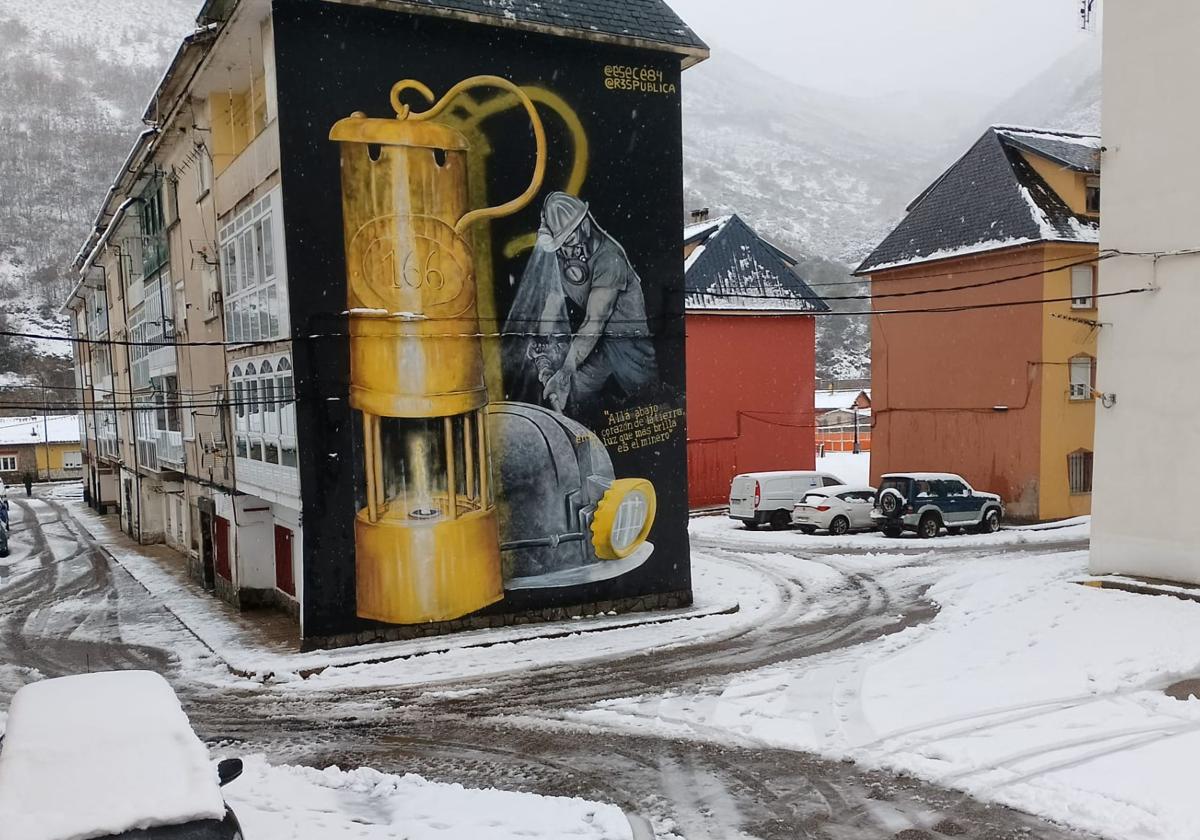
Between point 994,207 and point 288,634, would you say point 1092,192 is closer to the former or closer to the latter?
point 994,207

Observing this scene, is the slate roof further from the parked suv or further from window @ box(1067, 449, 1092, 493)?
the parked suv

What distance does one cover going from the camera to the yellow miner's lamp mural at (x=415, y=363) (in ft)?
48.0

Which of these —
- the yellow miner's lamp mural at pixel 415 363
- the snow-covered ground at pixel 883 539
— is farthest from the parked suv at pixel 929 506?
the yellow miner's lamp mural at pixel 415 363

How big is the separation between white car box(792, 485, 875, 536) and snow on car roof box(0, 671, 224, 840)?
2190 cm

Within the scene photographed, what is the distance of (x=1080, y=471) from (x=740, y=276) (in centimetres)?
1300

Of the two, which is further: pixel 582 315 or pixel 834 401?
pixel 834 401

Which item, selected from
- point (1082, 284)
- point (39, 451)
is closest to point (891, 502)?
point (1082, 284)

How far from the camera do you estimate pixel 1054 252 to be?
2706cm

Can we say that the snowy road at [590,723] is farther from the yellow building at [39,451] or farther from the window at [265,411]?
the yellow building at [39,451]

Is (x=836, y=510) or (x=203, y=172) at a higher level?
(x=203, y=172)

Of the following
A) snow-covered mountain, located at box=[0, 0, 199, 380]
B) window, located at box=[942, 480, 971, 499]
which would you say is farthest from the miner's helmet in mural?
snow-covered mountain, located at box=[0, 0, 199, 380]

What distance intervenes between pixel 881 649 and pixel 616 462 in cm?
552

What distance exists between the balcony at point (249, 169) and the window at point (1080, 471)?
78.8 ft

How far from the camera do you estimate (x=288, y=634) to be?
52.7 ft
